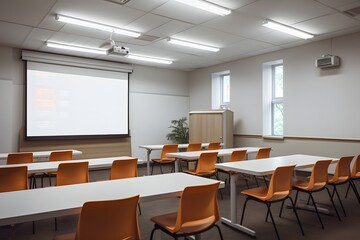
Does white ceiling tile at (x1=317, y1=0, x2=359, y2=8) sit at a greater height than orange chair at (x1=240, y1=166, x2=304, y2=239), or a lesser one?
greater

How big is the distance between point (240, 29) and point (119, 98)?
4226 mm

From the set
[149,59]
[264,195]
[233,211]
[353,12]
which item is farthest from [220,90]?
[264,195]

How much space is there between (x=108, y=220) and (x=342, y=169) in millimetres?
3513

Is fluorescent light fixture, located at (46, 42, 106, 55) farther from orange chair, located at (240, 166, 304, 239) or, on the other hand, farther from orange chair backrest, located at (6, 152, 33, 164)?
orange chair, located at (240, 166, 304, 239)

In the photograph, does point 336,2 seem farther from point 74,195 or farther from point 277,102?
point 74,195

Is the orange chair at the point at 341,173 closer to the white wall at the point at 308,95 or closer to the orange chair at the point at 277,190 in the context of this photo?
the orange chair at the point at 277,190

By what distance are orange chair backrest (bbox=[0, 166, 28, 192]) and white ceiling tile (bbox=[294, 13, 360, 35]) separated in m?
5.13

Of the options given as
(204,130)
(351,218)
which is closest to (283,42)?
(204,130)

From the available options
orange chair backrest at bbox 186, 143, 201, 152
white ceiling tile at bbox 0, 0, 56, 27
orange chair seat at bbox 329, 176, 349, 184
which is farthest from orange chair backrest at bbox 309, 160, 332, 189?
white ceiling tile at bbox 0, 0, 56, 27

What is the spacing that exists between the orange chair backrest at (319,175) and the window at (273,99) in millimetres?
3916

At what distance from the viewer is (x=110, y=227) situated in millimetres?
1842

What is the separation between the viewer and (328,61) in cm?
602

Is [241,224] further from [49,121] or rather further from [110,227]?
[49,121]

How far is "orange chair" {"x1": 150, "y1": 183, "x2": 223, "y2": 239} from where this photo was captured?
2.14 meters
